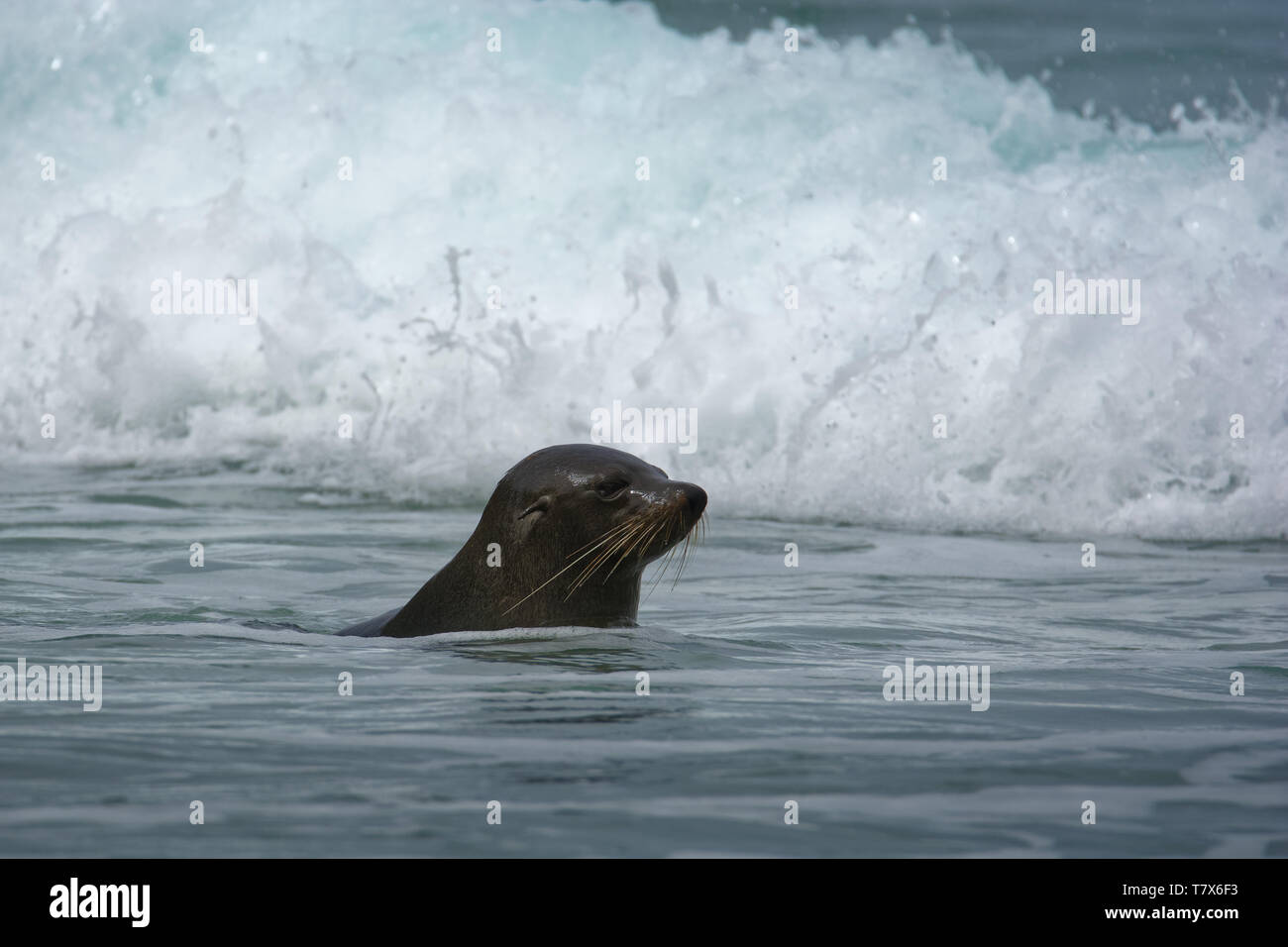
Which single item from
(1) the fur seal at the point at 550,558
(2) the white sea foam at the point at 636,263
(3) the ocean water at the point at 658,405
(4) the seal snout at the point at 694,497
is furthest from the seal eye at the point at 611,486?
(2) the white sea foam at the point at 636,263

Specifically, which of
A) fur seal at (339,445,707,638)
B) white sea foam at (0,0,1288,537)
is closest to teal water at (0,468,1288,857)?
fur seal at (339,445,707,638)

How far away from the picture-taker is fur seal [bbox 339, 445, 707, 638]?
6676 millimetres

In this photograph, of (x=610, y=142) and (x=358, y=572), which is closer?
(x=358, y=572)

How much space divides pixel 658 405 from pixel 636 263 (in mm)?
1989

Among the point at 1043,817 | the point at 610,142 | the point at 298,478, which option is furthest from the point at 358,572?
the point at 610,142

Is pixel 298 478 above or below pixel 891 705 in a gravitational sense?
above

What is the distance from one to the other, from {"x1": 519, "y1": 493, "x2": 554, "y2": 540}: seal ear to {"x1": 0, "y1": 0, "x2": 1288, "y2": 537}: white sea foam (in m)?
4.66

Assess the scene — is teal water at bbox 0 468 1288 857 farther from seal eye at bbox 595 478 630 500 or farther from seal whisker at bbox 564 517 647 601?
seal eye at bbox 595 478 630 500

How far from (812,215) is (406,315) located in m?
3.59

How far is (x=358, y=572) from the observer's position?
9062 millimetres

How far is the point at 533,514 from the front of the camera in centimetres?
681

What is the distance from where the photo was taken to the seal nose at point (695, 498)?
21.1ft
